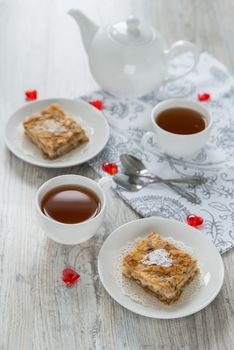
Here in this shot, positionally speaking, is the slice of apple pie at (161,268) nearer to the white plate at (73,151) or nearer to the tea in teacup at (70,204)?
the tea in teacup at (70,204)

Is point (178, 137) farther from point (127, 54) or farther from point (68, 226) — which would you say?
point (68, 226)

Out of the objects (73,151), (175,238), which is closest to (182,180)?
(175,238)

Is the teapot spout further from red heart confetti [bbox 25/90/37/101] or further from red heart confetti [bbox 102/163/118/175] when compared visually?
red heart confetti [bbox 102/163/118/175]

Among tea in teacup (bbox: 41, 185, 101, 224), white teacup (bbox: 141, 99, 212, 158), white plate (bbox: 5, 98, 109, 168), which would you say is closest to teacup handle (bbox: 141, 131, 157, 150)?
white teacup (bbox: 141, 99, 212, 158)

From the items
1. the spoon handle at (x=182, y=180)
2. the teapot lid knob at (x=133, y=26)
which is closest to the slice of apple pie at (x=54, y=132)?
the spoon handle at (x=182, y=180)

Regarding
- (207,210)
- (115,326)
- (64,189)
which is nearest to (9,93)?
(64,189)

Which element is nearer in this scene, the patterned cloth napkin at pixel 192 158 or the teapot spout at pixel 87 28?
the patterned cloth napkin at pixel 192 158

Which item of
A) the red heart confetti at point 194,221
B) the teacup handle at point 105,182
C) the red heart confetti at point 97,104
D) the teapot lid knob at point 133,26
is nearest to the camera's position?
the red heart confetti at point 194,221
